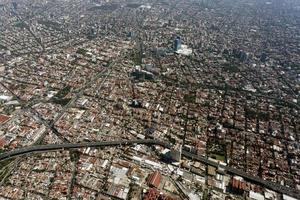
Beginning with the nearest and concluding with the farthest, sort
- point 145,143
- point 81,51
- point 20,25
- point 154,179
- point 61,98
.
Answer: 1. point 154,179
2. point 145,143
3. point 61,98
4. point 81,51
5. point 20,25

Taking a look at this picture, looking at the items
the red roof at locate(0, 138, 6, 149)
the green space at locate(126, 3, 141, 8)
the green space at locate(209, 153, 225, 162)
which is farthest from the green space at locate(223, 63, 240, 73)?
the green space at locate(126, 3, 141, 8)

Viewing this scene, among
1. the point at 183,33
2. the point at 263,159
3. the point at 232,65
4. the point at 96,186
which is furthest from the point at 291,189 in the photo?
the point at 183,33

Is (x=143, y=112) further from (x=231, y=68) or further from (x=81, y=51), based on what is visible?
(x=231, y=68)

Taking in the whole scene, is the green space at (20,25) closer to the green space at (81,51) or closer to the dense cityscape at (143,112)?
the dense cityscape at (143,112)

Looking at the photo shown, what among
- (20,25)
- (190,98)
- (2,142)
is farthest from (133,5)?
(2,142)

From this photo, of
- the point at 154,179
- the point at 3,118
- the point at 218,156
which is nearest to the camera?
the point at 154,179
